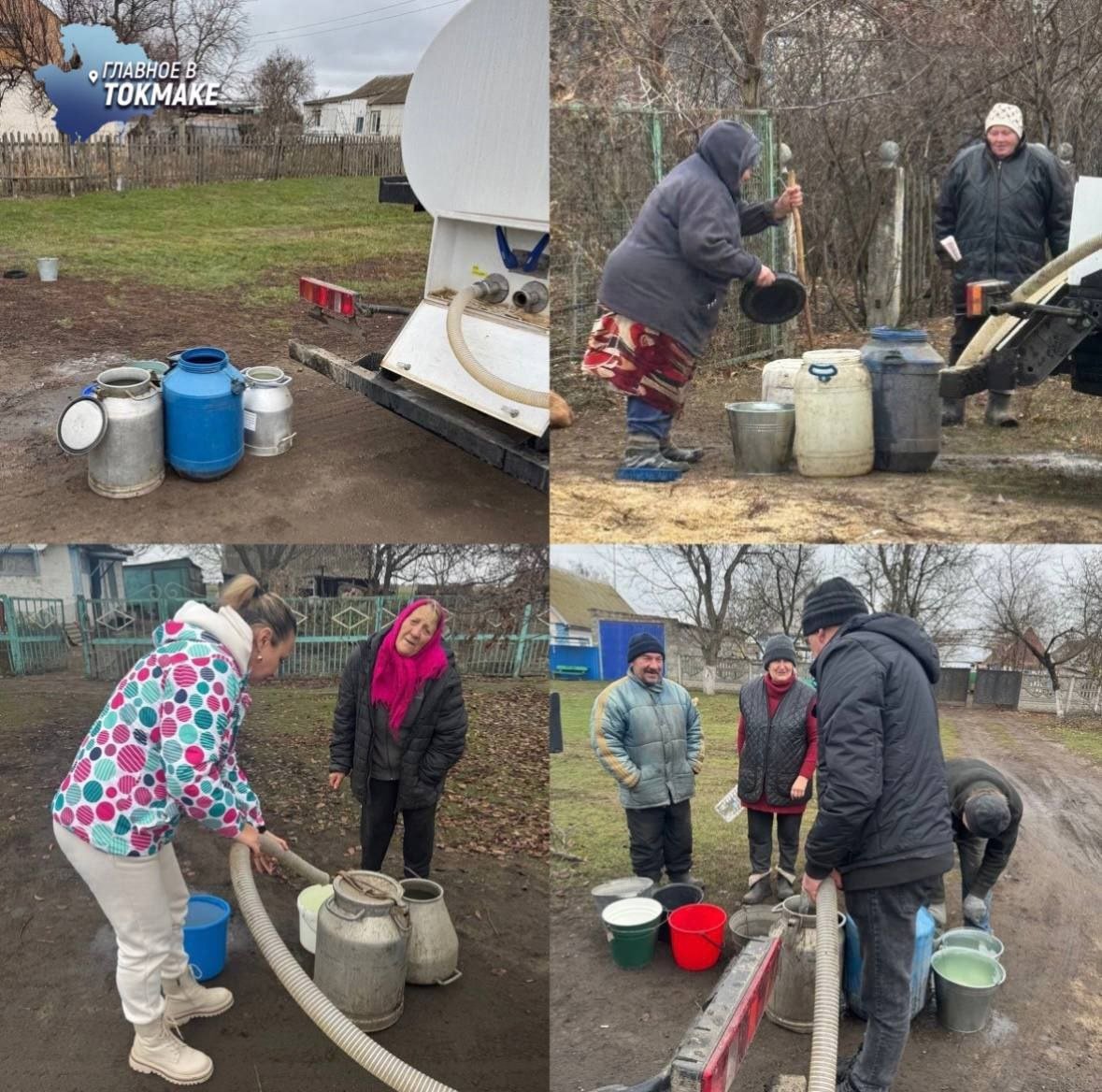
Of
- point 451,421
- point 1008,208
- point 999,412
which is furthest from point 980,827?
point 1008,208

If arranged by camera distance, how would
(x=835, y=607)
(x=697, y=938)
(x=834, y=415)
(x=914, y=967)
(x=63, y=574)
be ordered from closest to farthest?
(x=835, y=607) < (x=914, y=967) < (x=697, y=938) < (x=834, y=415) < (x=63, y=574)

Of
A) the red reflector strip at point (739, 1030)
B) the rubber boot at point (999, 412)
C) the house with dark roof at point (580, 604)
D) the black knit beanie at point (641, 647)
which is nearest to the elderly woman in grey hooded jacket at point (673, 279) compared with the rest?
the black knit beanie at point (641, 647)

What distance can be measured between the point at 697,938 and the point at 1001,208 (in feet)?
15.2

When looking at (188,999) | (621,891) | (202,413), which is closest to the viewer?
(188,999)

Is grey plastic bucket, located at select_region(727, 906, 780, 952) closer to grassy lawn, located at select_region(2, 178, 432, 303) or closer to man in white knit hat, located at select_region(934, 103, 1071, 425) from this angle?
man in white knit hat, located at select_region(934, 103, 1071, 425)

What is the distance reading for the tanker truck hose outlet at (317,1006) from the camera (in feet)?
9.87

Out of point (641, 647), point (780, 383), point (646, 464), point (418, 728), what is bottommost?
point (418, 728)

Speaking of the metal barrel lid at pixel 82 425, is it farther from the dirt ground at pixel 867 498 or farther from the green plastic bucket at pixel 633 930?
the green plastic bucket at pixel 633 930

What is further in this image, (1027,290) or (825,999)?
(1027,290)

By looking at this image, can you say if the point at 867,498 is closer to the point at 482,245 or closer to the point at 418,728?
the point at 482,245

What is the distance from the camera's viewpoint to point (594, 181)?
25.9 ft

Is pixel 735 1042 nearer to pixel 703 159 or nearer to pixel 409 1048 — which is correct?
pixel 409 1048

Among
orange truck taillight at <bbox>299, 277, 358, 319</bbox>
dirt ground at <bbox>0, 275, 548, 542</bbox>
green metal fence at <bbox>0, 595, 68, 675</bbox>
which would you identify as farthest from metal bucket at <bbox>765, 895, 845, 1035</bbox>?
green metal fence at <bbox>0, 595, 68, 675</bbox>

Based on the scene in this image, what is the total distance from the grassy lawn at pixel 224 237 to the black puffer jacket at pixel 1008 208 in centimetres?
503
